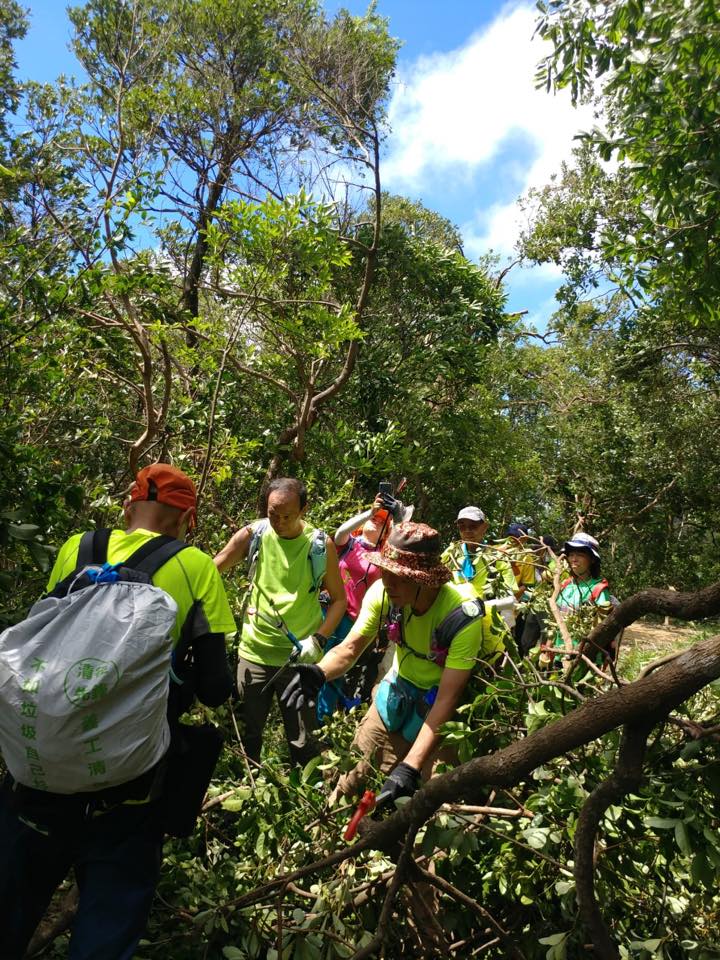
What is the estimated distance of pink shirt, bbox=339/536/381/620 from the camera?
512 centimetres

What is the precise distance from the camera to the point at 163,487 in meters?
2.49

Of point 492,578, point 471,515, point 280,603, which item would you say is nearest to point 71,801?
point 280,603

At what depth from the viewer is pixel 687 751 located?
2.15 m

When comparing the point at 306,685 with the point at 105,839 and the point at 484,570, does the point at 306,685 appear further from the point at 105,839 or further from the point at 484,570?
the point at 105,839

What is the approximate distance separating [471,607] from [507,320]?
31.5 feet

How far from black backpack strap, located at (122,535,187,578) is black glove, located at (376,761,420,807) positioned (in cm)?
112

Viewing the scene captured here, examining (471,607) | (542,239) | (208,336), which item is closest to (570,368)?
(542,239)

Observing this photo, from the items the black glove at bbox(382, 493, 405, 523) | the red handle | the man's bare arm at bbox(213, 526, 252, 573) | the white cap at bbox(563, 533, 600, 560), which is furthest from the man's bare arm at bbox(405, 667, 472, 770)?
the black glove at bbox(382, 493, 405, 523)

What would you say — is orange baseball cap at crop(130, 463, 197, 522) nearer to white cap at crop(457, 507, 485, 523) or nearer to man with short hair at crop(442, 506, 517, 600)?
man with short hair at crop(442, 506, 517, 600)

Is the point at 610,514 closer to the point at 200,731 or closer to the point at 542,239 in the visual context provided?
the point at 542,239

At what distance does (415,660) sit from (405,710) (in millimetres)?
206

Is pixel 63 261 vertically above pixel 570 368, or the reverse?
pixel 570 368

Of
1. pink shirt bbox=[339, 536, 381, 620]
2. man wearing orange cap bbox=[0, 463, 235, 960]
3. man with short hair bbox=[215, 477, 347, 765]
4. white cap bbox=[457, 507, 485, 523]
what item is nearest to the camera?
man wearing orange cap bbox=[0, 463, 235, 960]

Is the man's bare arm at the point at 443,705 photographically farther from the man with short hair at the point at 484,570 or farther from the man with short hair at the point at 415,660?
the man with short hair at the point at 484,570
